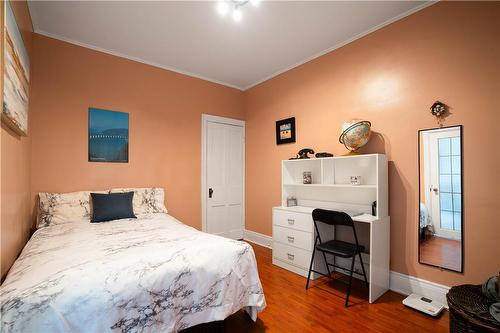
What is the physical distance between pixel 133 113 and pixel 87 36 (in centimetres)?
96

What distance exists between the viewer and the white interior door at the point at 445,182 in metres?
2.09

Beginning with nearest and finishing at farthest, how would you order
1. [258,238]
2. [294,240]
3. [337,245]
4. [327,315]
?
1. [327,315]
2. [337,245]
3. [294,240]
4. [258,238]

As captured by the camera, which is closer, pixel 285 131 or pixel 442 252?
pixel 442 252

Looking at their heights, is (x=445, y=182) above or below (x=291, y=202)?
above

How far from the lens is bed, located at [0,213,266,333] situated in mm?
1104

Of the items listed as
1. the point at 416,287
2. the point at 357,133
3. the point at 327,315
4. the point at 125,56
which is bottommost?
the point at 327,315

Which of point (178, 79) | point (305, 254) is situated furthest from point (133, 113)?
point (305, 254)

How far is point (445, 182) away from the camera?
2.15 m

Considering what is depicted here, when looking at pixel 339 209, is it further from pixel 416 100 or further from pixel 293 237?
pixel 416 100

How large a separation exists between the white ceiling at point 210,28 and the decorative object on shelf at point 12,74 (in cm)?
83

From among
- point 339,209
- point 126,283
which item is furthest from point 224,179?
point 126,283

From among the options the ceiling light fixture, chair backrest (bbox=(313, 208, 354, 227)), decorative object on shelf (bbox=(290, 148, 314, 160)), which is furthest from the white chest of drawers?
the ceiling light fixture

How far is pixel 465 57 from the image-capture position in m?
2.06

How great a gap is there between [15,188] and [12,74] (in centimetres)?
85
